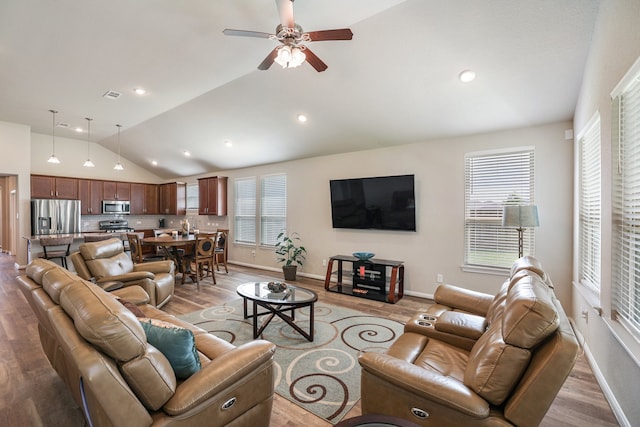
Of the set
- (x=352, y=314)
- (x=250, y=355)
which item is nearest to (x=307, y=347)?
(x=352, y=314)

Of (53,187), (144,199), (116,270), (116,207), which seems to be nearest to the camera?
(116,270)

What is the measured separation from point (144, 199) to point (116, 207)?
2.68ft

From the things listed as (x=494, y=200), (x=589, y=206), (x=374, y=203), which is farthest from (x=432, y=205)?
(x=589, y=206)

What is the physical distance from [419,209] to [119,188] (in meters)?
8.35

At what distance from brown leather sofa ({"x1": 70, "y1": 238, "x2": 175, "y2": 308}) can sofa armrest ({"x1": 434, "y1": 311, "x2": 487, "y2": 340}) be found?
3.39 m

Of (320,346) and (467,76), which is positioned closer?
(320,346)

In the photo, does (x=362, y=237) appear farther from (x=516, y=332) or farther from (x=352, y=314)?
(x=516, y=332)

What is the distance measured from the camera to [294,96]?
4301mm

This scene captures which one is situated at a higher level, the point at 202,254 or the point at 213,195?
the point at 213,195

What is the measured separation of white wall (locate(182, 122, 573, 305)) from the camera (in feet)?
12.2

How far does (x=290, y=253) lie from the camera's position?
633cm

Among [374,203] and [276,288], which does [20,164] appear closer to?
[276,288]

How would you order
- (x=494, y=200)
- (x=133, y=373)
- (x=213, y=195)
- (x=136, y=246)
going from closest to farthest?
(x=133, y=373) → (x=494, y=200) → (x=136, y=246) → (x=213, y=195)

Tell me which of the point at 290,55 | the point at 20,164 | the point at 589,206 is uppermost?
the point at 290,55
